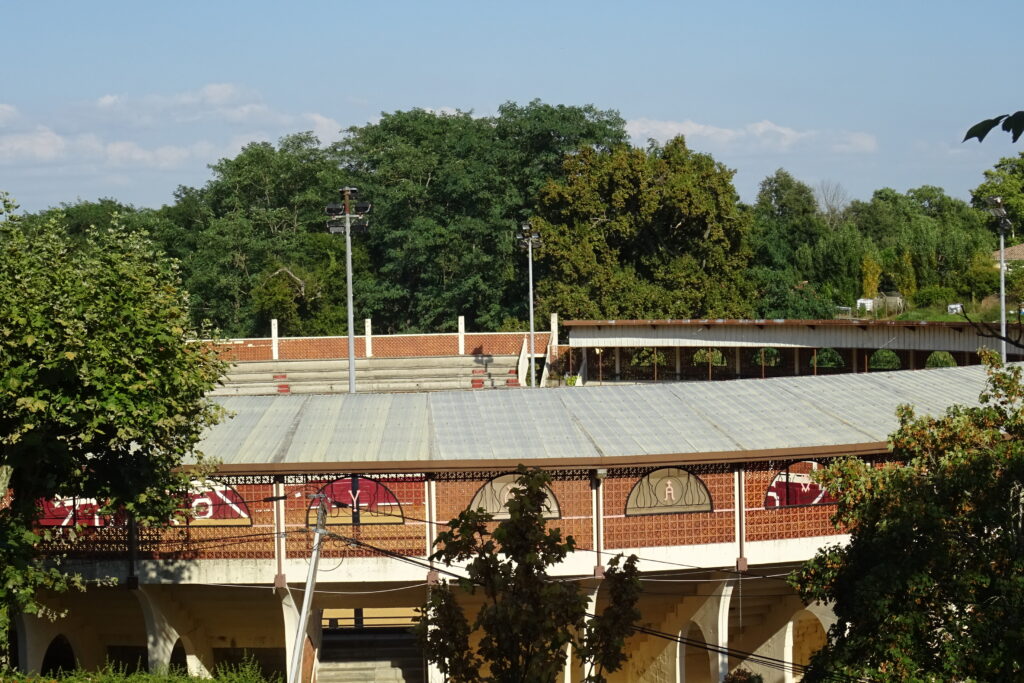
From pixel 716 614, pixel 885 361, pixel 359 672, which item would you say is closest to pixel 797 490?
pixel 716 614

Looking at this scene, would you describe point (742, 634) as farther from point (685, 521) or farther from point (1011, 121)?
point (1011, 121)

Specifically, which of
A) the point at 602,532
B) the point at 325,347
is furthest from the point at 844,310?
the point at 602,532

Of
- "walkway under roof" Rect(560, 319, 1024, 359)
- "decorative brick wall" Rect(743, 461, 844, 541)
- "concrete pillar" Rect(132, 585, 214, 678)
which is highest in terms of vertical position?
"walkway under roof" Rect(560, 319, 1024, 359)

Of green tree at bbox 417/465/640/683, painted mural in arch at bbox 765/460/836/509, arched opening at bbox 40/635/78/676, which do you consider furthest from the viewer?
arched opening at bbox 40/635/78/676

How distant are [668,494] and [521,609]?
8.35m

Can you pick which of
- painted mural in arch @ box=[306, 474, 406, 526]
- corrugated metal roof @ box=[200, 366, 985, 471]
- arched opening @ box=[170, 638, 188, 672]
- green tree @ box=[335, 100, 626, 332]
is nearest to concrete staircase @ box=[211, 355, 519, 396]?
green tree @ box=[335, 100, 626, 332]

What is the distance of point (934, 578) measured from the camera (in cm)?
1473

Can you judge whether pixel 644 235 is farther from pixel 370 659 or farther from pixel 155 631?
pixel 155 631

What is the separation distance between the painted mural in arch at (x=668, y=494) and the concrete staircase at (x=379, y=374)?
28.4 m

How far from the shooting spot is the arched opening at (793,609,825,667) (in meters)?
26.4

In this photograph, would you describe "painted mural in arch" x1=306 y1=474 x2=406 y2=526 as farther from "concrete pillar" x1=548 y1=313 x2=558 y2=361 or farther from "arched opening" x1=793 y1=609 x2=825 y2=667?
"concrete pillar" x1=548 y1=313 x2=558 y2=361

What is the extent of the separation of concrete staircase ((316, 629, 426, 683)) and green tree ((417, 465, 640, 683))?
1103 cm

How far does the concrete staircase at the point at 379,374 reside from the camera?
5016 centimetres

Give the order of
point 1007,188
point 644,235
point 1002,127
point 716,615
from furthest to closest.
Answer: point 1007,188, point 644,235, point 716,615, point 1002,127
